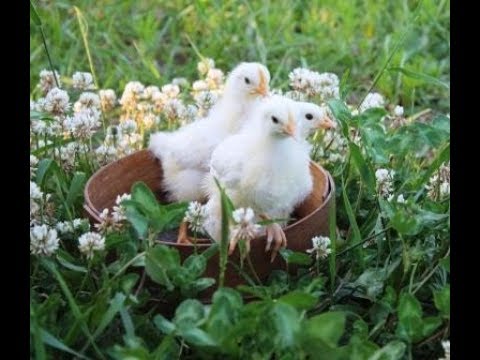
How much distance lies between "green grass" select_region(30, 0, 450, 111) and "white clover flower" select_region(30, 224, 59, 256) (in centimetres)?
166

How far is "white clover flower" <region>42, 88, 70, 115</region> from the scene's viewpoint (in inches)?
82.0

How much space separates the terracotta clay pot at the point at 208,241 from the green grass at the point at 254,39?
3.04ft

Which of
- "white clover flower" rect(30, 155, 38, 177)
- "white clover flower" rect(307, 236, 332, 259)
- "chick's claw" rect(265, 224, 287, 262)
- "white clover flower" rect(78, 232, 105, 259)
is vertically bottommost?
"white clover flower" rect(307, 236, 332, 259)

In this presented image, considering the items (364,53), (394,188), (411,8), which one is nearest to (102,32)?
(364,53)

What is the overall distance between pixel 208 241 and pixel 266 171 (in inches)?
7.4

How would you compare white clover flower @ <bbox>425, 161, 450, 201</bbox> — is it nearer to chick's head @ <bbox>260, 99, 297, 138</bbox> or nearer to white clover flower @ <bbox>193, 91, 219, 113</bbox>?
chick's head @ <bbox>260, 99, 297, 138</bbox>

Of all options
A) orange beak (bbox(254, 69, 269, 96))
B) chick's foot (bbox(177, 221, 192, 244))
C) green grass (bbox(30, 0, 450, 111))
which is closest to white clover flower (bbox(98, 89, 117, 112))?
orange beak (bbox(254, 69, 269, 96))

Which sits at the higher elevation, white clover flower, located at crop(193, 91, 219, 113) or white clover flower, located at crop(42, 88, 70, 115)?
white clover flower, located at crop(42, 88, 70, 115)

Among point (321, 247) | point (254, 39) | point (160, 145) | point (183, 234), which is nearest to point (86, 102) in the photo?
point (160, 145)

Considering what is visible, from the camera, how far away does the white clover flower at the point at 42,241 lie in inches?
63.7

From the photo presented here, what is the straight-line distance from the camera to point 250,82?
2342 millimetres

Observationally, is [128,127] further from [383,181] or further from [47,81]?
[383,181]

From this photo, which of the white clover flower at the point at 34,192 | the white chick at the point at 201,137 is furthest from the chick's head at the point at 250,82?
the white clover flower at the point at 34,192
